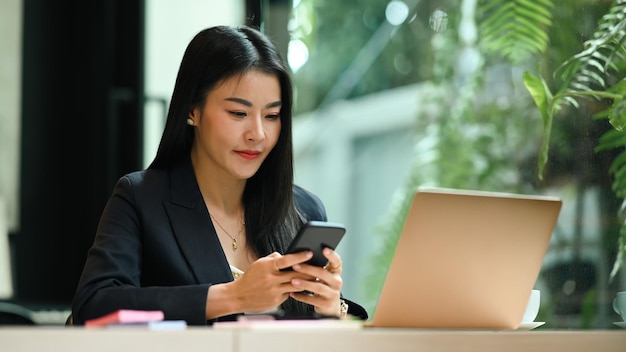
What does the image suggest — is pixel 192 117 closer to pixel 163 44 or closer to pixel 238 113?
pixel 238 113

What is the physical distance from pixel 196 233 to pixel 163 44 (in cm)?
251

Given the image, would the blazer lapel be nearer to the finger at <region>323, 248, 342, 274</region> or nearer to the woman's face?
the woman's face

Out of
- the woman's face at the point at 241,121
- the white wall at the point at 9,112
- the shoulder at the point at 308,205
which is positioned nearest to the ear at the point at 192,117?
the woman's face at the point at 241,121

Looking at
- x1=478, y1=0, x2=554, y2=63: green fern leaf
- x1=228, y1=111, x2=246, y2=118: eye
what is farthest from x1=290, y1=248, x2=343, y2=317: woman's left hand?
x1=478, y1=0, x2=554, y2=63: green fern leaf

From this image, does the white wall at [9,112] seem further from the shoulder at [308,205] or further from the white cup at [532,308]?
the white cup at [532,308]

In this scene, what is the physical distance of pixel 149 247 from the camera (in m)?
1.87

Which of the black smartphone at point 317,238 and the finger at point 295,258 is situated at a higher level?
the black smartphone at point 317,238

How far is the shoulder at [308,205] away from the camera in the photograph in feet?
7.32

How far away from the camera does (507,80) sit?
14.2ft

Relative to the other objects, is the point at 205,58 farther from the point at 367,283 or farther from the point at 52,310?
the point at 367,283

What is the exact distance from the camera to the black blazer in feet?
5.56

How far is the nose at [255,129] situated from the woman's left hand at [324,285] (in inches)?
15.3

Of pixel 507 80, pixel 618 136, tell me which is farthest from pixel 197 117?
pixel 507 80

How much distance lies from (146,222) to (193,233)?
0.11 meters
